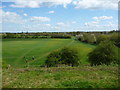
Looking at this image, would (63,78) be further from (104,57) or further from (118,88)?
(104,57)

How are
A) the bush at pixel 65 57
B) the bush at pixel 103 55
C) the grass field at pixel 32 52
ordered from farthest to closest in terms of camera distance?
the grass field at pixel 32 52
the bush at pixel 103 55
the bush at pixel 65 57

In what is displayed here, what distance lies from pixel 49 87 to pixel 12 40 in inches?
3192

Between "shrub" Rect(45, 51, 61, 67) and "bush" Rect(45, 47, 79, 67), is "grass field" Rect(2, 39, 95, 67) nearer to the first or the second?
"bush" Rect(45, 47, 79, 67)

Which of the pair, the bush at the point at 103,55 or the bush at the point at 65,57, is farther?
the bush at the point at 103,55

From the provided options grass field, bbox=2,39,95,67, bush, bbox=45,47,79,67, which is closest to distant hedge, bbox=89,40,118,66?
bush, bbox=45,47,79,67

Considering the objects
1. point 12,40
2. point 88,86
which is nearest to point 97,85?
point 88,86

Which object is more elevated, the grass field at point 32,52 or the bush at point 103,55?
the bush at point 103,55

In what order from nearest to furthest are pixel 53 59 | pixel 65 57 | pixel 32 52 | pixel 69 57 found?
pixel 53 59 → pixel 65 57 → pixel 69 57 → pixel 32 52

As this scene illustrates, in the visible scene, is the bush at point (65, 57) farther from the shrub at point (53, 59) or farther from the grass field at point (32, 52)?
the grass field at point (32, 52)

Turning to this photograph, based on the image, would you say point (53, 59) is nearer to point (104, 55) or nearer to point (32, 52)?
point (104, 55)

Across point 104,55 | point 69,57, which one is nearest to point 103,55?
point 104,55

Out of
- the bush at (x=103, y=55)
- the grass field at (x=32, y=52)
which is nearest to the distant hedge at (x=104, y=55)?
the bush at (x=103, y=55)

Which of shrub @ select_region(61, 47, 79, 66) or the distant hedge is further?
the distant hedge

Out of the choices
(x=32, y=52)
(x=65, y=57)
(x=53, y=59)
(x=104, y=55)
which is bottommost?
(x=32, y=52)
